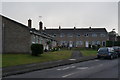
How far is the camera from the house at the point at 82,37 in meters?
85.6

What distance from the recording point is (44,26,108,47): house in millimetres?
85625

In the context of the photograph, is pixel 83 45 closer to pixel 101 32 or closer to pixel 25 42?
pixel 101 32

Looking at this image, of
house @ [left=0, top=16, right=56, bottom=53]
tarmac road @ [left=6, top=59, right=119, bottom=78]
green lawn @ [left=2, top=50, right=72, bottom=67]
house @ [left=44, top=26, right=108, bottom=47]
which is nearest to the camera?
tarmac road @ [left=6, top=59, right=119, bottom=78]

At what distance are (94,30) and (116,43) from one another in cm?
1169

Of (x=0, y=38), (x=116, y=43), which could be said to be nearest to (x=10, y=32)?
(x=0, y=38)

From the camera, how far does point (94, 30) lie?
87.8 metres

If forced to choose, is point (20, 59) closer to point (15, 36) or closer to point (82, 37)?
point (15, 36)

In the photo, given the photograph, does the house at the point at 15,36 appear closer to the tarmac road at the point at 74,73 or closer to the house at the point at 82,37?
the tarmac road at the point at 74,73

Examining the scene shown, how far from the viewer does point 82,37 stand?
87.7m

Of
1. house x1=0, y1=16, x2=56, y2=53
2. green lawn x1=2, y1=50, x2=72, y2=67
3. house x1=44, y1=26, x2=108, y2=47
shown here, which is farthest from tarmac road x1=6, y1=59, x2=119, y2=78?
house x1=44, y1=26, x2=108, y2=47

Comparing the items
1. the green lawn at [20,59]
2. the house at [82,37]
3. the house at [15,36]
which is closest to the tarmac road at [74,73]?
the green lawn at [20,59]

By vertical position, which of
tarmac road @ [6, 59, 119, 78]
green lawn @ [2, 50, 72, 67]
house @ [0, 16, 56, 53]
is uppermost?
house @ [0, 16, 56, 53]

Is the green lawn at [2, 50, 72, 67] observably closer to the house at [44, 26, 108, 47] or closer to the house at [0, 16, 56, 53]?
the house at [0, 16, 56, 53]

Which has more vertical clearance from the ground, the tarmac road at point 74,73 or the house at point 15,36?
the house at point 15,36
